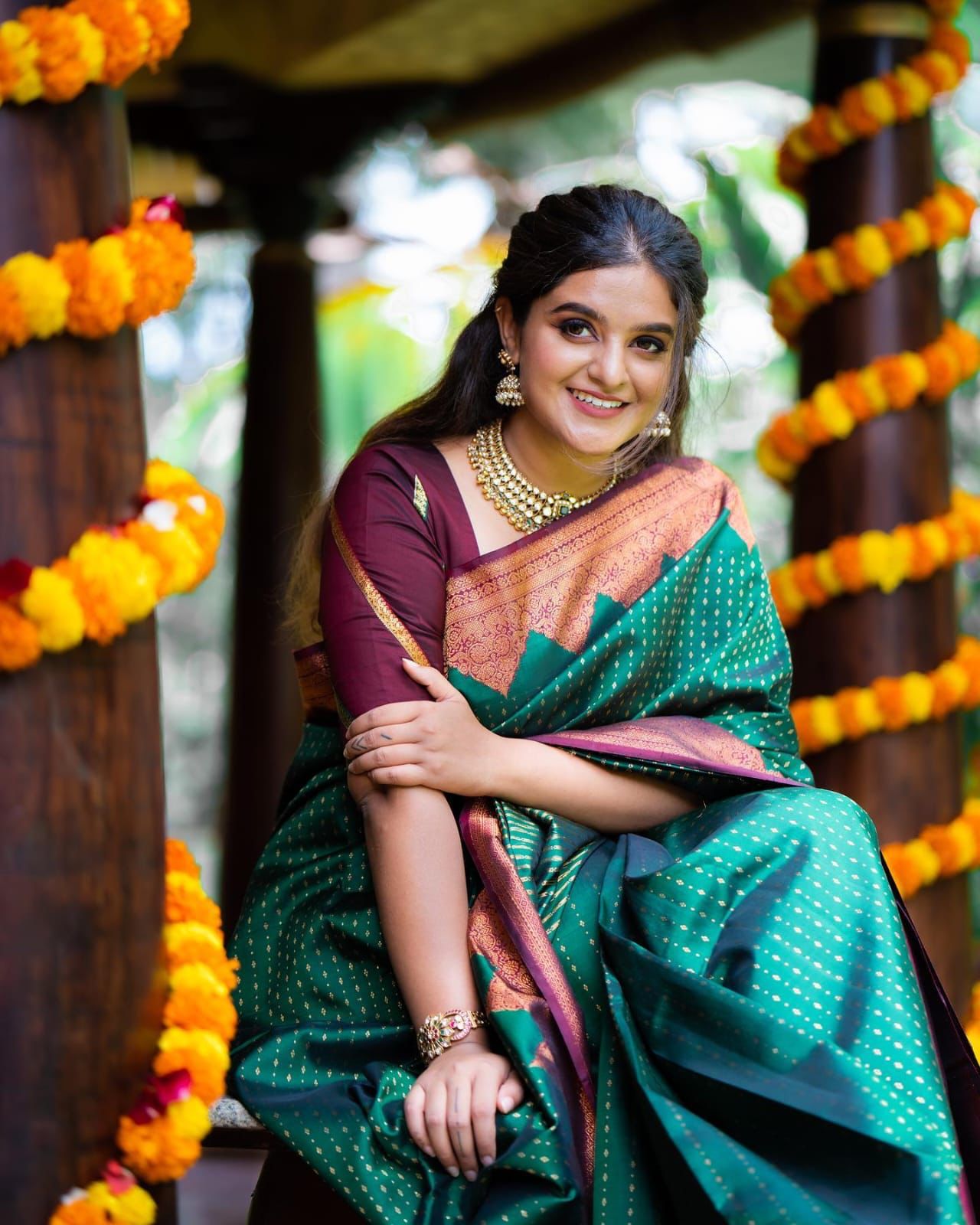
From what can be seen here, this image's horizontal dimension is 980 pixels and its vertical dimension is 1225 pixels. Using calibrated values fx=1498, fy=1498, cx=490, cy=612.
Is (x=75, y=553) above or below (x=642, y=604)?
above

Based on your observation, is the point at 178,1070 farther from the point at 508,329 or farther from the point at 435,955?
the point at 508,329

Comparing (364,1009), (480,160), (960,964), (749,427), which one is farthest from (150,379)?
(364,1009)

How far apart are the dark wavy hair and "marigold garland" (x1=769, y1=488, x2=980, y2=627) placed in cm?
67

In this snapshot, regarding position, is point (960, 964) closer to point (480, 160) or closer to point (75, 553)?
point (75, 553)

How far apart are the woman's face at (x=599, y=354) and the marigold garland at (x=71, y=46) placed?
0.69 m

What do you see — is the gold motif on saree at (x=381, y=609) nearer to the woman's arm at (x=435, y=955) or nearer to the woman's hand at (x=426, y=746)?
the woman's hand at (x=426, y=746)

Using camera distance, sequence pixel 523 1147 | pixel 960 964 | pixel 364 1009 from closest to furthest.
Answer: pixel 523 1147, pixel 364 1009, pixel 960 964

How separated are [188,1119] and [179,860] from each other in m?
0.30

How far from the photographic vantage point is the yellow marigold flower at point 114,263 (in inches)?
59.0

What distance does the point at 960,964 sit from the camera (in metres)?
2.95

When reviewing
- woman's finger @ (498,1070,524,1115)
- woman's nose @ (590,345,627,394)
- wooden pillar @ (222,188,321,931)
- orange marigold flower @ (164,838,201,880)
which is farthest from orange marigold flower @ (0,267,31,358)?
wooden pillar @ (222,188,321,931)

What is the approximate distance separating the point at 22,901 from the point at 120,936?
13 cm

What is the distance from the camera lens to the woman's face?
2021 millimetres

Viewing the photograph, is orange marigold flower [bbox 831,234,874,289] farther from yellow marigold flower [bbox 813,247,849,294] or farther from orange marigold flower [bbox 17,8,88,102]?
orange marigold flower [bbox 17,8,88,102]
